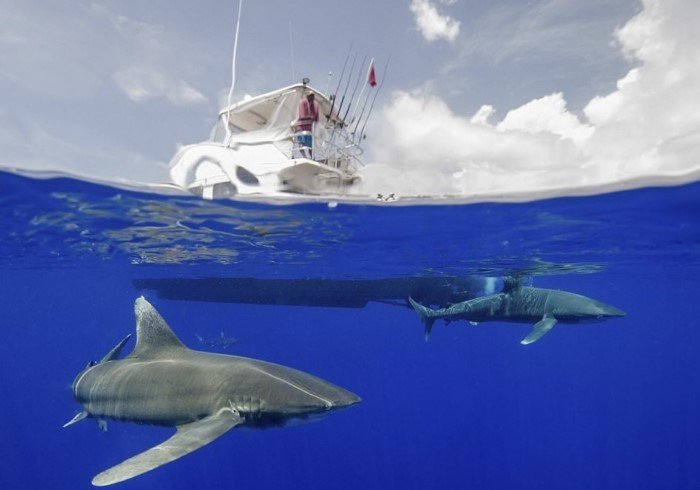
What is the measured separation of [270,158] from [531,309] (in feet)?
24.5

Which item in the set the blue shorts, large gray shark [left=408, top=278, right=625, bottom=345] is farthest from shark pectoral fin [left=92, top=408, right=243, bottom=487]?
the blue shorts

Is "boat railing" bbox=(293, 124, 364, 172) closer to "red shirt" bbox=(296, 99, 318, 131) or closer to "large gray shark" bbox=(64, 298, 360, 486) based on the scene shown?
"red shirt" bbox=(296, 99, 318, 131)

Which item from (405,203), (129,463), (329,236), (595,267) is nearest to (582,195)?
(405,203)

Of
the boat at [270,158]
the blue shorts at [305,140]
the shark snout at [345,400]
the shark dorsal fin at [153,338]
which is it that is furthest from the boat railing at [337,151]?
the shark snout at [345,400]

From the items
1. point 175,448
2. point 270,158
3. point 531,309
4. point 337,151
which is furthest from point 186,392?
point 531,309

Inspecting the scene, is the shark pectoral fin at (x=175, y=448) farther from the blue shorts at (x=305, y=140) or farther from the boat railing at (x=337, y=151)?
the boat railing at (x=337, y=151)

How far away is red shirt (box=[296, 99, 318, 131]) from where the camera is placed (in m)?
10.6

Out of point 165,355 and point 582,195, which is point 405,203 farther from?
point 165,355

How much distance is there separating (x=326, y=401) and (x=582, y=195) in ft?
30.0

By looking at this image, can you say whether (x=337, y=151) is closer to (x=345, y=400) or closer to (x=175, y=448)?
(x=345, y=400)

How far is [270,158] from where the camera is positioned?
10.9 m

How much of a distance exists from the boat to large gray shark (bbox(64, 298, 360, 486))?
4.07 metres

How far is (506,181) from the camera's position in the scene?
35.2 ft

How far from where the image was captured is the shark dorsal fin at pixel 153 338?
7637 millimetres
